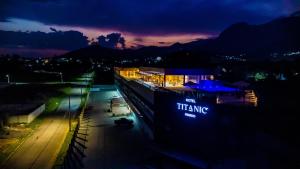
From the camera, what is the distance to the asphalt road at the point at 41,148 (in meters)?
29.7

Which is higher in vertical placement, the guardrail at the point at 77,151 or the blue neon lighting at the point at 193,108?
the blue neon lighting at the point at 193,108

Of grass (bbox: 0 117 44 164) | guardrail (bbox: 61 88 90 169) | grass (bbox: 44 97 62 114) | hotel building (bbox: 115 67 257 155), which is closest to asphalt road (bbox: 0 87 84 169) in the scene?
grass (bbox: 0 117 44 164)

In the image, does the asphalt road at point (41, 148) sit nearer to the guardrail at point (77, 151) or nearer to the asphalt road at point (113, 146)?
the guardrail at point (77, 151)

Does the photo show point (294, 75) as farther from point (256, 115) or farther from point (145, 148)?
point (145, 148)

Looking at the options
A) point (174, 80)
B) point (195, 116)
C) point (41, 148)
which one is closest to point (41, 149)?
point (41, 148)

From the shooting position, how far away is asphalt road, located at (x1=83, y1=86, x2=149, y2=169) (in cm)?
2775

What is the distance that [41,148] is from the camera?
34.6 meters

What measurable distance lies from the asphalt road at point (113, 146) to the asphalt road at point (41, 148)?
3.96m

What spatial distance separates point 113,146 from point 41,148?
909 centimetres

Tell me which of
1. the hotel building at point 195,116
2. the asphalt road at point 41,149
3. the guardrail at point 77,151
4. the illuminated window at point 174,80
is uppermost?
the illuminated window at point 174,80

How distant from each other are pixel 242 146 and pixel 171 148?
6.84 metres

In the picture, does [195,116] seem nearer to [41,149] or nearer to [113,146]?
[113,146]

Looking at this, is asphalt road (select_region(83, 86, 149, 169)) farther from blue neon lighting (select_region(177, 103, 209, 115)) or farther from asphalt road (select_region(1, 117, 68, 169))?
blue neon lighting (select_region(177, 103, 209, 115))

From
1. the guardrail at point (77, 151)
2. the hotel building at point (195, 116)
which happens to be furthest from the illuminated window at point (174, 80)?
the guardrail at point (77, 151)
